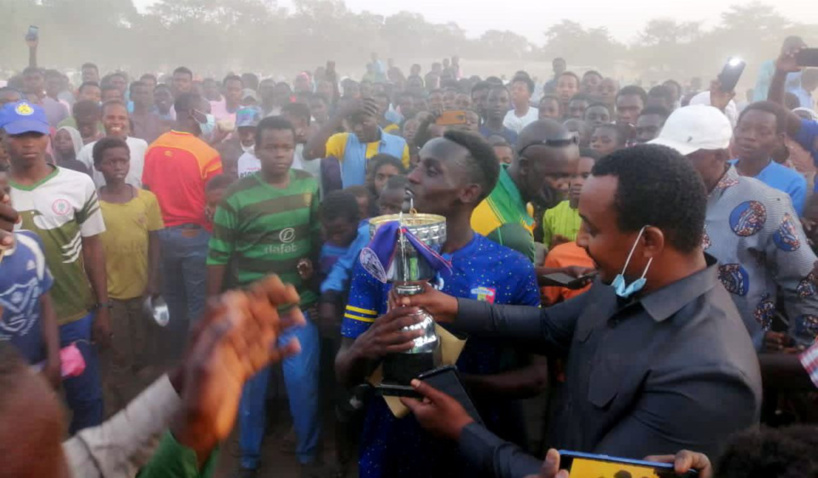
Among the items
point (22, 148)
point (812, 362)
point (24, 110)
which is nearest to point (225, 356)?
point (812, 362)

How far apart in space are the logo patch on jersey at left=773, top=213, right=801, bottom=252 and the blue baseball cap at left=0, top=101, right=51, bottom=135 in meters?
4.26

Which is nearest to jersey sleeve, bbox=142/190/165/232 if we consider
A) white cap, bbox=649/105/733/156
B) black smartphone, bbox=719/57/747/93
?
white cap, bbox=649/105/733/156

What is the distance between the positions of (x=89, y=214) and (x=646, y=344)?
350cm

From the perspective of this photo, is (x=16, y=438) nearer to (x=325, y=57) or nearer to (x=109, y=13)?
(x=325, y=57)

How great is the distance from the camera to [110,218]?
190 inches

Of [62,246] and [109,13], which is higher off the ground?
[109,13]

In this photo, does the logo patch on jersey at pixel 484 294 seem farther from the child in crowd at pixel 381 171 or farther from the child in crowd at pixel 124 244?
the child in crowd at pixel 124 244

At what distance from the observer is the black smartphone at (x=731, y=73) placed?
5.35 m

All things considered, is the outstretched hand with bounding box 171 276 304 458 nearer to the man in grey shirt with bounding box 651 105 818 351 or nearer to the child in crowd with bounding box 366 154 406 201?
the man in grey shirt with bounding box 651 105 818 351

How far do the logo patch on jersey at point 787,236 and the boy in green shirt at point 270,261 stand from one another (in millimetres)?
2671

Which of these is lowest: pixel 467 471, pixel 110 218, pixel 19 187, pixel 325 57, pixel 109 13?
pixel 467 471

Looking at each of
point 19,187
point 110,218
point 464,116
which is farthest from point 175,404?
point 464,116

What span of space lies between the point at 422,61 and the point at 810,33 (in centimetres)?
2612

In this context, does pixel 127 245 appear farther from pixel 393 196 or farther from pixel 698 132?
pixel 698 132
